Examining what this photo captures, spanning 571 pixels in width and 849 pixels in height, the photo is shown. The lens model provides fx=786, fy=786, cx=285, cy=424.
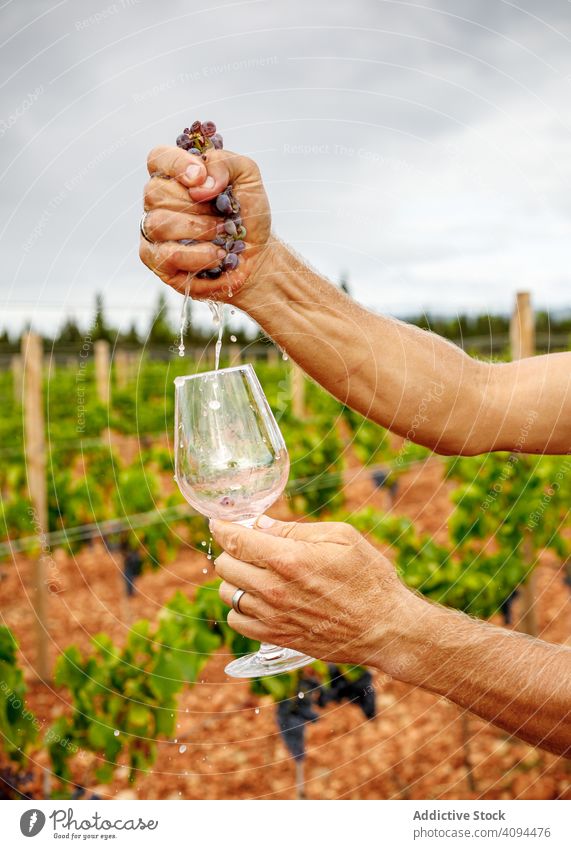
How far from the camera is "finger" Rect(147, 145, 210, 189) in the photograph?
159 centimetres

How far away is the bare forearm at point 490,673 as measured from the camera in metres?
1.74

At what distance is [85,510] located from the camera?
7109 millimetres

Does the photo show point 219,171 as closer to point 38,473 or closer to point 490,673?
point 490,673

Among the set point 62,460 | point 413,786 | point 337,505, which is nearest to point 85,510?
point 337,505

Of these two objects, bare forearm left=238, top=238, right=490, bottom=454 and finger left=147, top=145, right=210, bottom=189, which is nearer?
finger left=147, top=145, right=210, bottom=189

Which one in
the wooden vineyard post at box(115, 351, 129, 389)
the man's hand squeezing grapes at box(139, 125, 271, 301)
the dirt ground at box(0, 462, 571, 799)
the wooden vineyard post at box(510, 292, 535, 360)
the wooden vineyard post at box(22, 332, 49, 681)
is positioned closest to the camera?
the man's hand squeezing grapes at box(139, 125, 271, 301)

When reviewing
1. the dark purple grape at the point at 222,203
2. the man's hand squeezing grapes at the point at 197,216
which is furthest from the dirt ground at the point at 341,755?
the dark purple grape at the point at 222,203

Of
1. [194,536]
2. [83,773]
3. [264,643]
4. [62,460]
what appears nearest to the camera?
[264,643]

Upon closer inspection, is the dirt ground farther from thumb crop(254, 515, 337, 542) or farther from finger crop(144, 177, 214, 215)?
finger crop(144, 177, 214, 215)

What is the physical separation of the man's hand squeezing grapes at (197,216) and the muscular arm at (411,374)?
0.23m

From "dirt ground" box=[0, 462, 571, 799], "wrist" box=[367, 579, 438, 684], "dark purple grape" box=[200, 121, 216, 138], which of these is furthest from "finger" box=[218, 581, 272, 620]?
"dirt ground" box=[0, 462, 571, 799]

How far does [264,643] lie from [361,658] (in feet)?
0.71

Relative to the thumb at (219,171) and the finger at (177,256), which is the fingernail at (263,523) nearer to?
the finger at (177,256)

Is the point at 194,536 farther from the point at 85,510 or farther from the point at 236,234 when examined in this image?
the point at 236,234
